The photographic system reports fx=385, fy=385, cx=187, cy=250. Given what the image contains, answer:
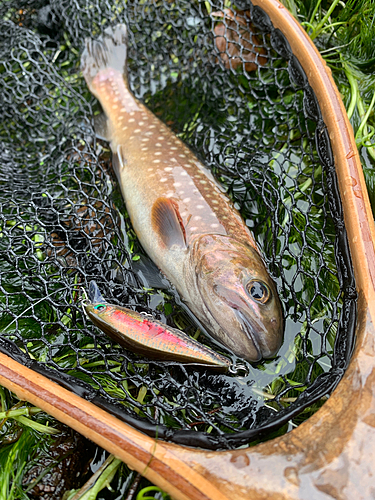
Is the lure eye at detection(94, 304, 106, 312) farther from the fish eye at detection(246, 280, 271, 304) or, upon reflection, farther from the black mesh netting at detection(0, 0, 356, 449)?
the fish eye at detection(246, 280, 271, 304)

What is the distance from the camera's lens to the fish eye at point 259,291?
2.30 meters

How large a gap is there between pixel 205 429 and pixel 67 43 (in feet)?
12.7

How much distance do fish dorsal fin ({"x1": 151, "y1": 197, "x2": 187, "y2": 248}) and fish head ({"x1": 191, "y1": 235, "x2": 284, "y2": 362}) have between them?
21 cm

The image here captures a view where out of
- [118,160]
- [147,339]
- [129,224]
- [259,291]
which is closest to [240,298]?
[259,291]

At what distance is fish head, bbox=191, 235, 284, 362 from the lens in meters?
2.24

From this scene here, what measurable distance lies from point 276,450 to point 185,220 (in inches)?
63.0

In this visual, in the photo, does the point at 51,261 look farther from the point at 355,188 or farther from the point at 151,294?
the point at 355,188

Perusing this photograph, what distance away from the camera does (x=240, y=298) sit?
231 cm

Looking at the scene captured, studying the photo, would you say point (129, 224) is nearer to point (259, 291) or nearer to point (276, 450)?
point (259, 291)

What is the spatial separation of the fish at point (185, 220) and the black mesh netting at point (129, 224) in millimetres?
156

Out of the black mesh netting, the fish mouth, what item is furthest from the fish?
the black mesh netting

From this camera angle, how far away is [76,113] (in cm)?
360

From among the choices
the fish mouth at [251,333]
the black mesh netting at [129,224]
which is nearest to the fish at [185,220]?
the fish mouth at [251,333]

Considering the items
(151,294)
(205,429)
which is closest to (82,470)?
Result: (205,429)
